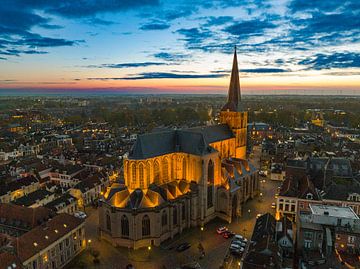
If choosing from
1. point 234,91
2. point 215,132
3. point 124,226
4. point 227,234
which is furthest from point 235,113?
point 124,226

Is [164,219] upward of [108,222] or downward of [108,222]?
upward

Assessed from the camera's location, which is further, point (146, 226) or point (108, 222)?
point (108, 222)

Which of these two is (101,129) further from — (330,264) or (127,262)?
(330,264)

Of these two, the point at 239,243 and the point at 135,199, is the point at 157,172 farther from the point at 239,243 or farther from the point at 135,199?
the point at 239,243

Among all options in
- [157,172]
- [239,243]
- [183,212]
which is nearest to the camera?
[239,243]

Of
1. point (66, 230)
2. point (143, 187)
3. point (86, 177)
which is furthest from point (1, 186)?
point (143, 187)

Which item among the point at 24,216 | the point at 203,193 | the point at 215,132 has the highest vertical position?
the point at 215,132

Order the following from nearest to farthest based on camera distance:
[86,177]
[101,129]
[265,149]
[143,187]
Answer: [143,187], [86,177], [265,149], [101,129]

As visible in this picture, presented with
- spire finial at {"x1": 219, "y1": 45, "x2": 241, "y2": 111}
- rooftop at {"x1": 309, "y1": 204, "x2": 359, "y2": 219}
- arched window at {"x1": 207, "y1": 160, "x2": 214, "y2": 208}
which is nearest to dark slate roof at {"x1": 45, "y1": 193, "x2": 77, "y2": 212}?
arched window at {"x1": 207, "y1": 160, "x2": 214, "y2": 208}
